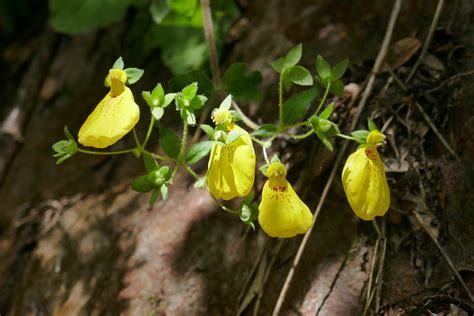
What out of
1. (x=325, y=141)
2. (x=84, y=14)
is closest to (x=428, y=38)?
(x=325, y=141)

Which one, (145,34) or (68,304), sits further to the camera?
(145,34)

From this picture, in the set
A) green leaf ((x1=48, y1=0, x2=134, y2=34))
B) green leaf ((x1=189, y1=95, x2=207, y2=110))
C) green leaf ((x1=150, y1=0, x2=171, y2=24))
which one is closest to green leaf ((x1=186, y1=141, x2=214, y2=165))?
green leaf ((x1=189, y1=95, x2=207, y2=110))

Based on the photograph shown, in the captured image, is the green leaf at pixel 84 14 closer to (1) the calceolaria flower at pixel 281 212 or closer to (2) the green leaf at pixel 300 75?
(2) the green leaf at pixel 300 75

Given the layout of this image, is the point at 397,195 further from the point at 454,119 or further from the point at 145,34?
the point at 145,34

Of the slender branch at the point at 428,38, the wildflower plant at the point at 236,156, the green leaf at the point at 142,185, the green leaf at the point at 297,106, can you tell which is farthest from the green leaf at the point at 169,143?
the slender branch at the point at 428,38

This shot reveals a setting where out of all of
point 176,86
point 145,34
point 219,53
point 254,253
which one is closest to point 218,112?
point 176,86

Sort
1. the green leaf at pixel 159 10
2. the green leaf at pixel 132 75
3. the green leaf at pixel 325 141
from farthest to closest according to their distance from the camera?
1. the green leaf at pixel 159 10
2. the green leaf at pixel 132 75
3. the green leaf at pixel 325 141
